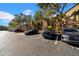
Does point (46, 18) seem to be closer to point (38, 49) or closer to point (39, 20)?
point (39, 20)

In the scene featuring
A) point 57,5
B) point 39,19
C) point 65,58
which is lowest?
point 65,58

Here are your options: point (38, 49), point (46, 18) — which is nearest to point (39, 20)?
point (46, 18)

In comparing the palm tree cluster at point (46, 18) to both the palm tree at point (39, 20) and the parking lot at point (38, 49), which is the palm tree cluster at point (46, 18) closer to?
the palm tree at point (39, 20)

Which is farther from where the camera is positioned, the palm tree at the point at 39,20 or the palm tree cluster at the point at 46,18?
the palm tree at the point at 39,20

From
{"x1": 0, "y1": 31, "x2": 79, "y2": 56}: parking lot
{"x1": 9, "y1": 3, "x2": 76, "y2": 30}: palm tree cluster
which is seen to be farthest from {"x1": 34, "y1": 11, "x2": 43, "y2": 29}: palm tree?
{"x1": 0, "y1": 31, "x2": 79, "y2": 56}: parking lot

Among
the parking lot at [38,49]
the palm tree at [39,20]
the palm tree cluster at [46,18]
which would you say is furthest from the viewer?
the palm tree at [39,20]

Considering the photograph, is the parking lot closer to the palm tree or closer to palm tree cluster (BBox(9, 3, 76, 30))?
palm tree cluster (BBox(9, 3, 76, 30))

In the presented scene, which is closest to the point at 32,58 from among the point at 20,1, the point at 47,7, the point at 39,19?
the point at 20,1

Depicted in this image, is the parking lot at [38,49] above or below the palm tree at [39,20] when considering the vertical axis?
below

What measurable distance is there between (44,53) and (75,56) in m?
1.65

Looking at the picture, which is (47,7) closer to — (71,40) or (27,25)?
(27,25)

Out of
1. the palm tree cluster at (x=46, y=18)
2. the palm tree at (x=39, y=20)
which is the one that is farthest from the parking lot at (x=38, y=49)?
the palm tree at (x=39, y=20)

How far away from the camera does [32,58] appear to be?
330 inches

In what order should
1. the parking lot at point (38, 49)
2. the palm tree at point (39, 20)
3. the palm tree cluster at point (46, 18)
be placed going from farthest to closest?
the palm tree at point (39, 20) < the palm tree cluster at point (46, 18) < the parking lot at point (38, 49)
